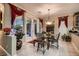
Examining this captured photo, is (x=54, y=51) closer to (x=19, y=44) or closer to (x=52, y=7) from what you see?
(x=19, y=44)

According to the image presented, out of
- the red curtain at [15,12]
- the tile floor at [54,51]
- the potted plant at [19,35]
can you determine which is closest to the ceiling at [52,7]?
the red curtain at [15,12]

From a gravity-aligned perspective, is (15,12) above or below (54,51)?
above

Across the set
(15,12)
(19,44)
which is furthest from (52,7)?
(19,44)

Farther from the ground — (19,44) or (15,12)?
(15,12)

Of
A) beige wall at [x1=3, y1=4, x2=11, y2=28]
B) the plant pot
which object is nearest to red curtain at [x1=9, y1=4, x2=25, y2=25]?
beige wall at [x1=3, y1=4, x2=11, y2=28]

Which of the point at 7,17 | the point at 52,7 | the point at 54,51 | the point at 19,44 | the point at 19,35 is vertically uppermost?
the point at 52,7

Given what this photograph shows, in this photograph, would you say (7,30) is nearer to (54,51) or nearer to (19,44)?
(19,44)

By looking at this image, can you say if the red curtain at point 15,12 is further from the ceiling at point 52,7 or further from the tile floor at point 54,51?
the tile floor at point 54,51

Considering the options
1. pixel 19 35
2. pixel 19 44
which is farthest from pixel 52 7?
pixel 19 44

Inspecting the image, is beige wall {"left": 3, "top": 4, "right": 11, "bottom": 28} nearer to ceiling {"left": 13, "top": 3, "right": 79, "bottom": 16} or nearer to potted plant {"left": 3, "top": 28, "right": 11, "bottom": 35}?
potted plant {"left": 3, "top": 28, "right": 11, "bottom": 35}

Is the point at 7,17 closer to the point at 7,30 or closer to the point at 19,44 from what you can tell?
the point at 7,30

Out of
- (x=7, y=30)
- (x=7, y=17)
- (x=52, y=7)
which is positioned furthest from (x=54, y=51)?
(x=7, y=17)

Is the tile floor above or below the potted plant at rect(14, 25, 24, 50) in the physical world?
below

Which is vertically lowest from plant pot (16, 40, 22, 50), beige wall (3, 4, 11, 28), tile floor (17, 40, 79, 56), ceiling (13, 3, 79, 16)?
tile floor (17, 40, 79, 56)
